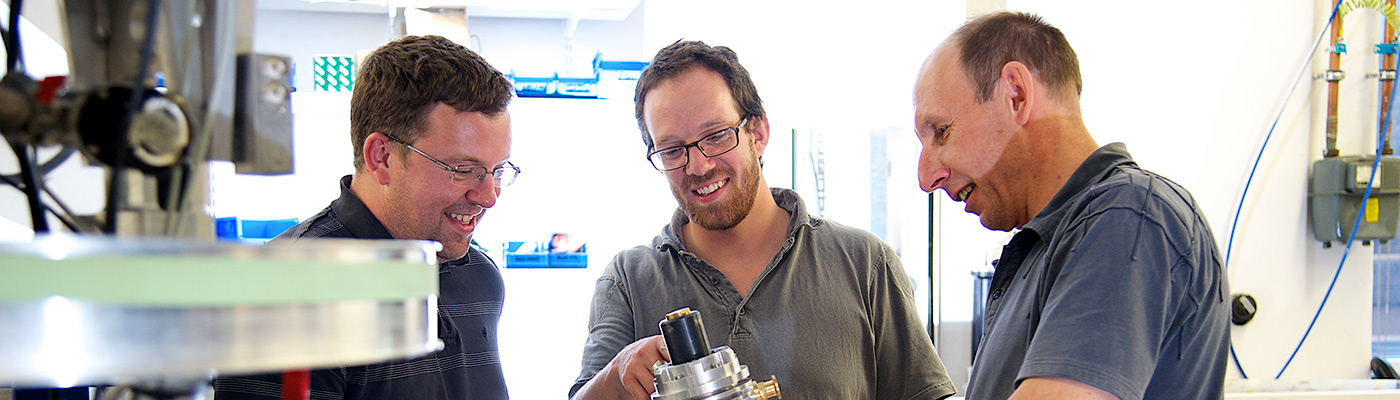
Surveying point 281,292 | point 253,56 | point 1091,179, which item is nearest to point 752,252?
point 1091,179

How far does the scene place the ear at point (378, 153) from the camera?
1380 mm

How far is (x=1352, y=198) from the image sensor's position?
2.52 metres

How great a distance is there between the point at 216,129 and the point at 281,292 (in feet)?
0.53

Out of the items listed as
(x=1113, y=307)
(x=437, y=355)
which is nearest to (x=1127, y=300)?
(x=1113, y=307)

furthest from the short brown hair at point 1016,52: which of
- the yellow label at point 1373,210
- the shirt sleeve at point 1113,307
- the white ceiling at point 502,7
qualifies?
the yellow label at point 1373,210

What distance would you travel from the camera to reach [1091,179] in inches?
41.0

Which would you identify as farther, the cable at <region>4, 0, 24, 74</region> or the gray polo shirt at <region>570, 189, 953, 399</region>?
the gray polo shirt at <region>570, 189, 953, 399</region>

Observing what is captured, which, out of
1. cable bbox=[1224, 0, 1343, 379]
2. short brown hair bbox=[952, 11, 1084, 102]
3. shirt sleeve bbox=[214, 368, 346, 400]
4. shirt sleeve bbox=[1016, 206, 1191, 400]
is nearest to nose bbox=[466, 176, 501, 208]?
shirt sleeve bbox=[214, 368, 346, 400]

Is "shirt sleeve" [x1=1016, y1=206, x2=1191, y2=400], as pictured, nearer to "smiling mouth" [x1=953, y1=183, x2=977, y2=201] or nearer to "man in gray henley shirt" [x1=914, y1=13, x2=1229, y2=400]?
"man in gray henley shirt" [x1=914, y1=13, x2=1229, y2=400]

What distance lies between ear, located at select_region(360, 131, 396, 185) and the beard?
18.8 inches

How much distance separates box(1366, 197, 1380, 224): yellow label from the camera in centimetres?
257

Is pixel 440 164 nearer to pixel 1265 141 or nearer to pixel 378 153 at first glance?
pixel 378 153

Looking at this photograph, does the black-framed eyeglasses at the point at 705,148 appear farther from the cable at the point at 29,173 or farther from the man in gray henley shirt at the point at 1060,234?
the cable at the point at 29,173

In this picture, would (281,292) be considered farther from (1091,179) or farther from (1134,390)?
(1091,179)
